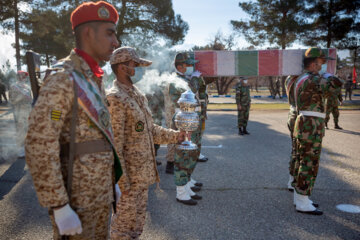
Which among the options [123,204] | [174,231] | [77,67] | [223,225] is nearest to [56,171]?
[77,67]

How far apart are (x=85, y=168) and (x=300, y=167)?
10.2ft

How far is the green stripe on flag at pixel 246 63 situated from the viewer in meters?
9.27

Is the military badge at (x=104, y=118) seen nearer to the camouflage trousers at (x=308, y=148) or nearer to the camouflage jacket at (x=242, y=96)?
the camouflage trousers at (x=308, y=148)

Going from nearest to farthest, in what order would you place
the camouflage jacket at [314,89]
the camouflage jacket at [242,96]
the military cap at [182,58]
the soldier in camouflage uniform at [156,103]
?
1. the camouflage jacket at [314,89]
2. the military cap at [182,58]
3. the soldier in camouflage uniform at [156,103]
4. the camouflage jacket at [242,96]

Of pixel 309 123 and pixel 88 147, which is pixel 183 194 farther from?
pixel 88 147

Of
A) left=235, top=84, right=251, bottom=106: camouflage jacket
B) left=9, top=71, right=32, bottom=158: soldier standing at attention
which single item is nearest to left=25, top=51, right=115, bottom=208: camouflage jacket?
left=9, top=71, right=32, bottom=158: soldier standing at attention

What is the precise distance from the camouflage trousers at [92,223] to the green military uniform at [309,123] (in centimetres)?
289

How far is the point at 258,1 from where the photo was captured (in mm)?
26281

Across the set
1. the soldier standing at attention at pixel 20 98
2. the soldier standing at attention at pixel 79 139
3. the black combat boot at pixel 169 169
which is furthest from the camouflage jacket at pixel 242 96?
the soldier standing at attention at pixel 79 139

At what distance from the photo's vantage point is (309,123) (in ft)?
11.7

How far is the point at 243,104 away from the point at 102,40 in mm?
8177

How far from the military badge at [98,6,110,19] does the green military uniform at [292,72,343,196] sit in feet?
9.43

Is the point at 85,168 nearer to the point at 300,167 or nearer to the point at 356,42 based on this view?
the point at 300,167

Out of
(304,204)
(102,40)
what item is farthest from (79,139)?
(304,204)
